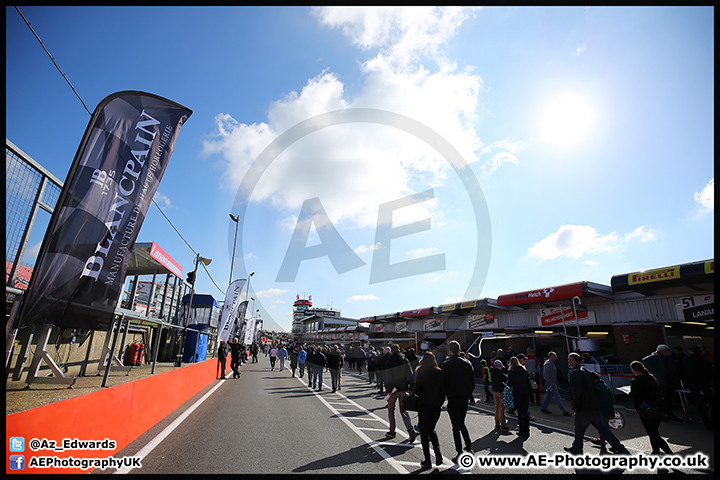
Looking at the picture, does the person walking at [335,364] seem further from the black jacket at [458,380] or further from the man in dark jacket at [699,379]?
the man in dark jacket at [699,379]

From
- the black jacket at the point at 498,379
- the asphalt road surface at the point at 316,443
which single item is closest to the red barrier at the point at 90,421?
the asphalt road surface at the point at 316,443

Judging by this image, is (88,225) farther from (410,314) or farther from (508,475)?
(410,314)

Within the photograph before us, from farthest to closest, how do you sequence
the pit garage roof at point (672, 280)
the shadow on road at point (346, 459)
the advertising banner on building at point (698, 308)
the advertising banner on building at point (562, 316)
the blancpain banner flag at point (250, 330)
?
the blancpain banner flag at point (250, 330)
the advertising banner on building at point (562, 316)
the advertising banner on building at point (698, 308)
the pit garage roof at point (672, 280)
the shadow on road at point (346, 459)

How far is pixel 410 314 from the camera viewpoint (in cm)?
2752

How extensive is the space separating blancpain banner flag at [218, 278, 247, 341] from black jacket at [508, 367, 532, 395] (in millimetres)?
16574

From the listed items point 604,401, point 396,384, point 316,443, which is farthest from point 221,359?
point 604,401

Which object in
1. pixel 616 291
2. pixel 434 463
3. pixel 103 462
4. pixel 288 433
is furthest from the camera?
pixel 616 291

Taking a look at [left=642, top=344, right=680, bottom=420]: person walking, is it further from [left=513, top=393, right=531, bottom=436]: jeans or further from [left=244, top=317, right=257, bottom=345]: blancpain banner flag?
[left=244, top=317, right=257, bottom=345]: blancpain banner flag

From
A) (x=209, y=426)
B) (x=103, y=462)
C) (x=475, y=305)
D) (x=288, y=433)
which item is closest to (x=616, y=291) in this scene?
(x=475, y=305)

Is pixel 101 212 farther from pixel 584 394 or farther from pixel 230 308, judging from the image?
pixel 230 308

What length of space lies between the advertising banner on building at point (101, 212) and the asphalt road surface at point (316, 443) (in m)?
2.56

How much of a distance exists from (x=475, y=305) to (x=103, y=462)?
18898 millimetres

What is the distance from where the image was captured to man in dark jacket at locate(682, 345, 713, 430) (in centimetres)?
725

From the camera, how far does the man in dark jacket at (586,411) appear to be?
5.04 metres
